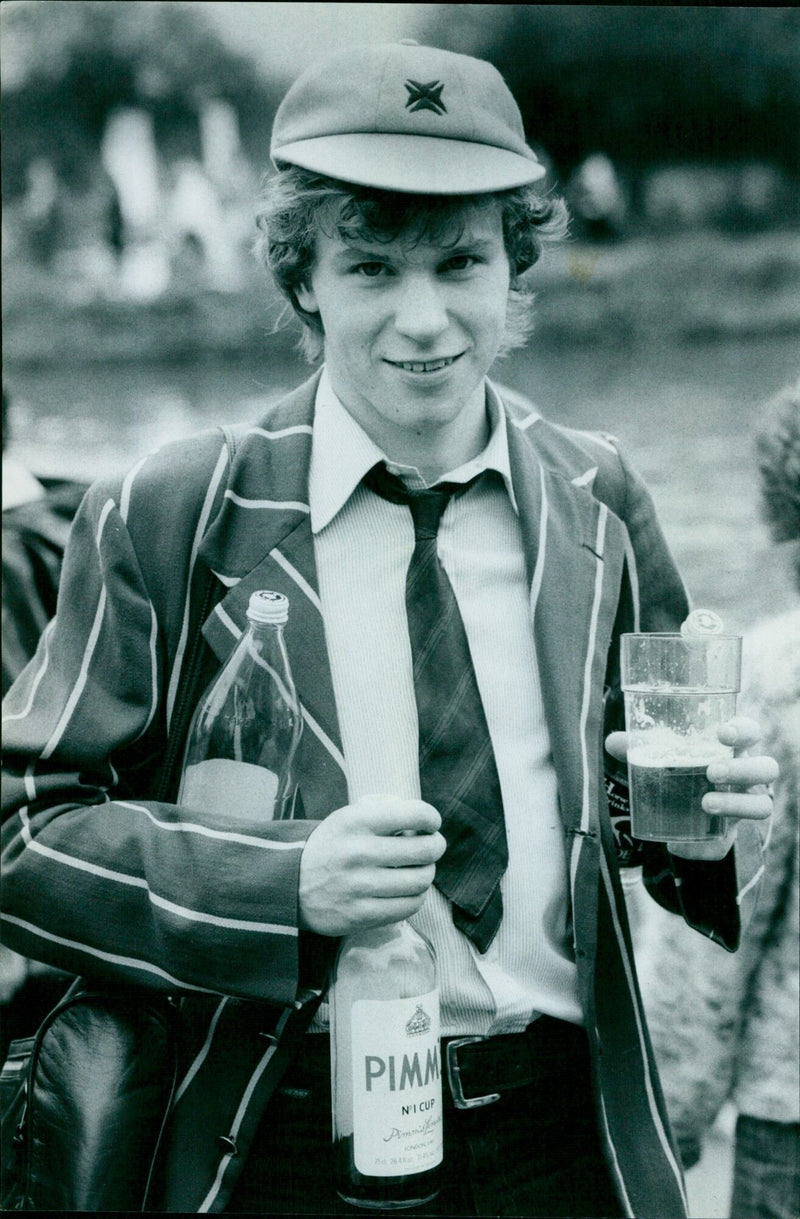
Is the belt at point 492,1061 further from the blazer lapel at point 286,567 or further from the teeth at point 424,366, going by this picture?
the teeth at point 424,366

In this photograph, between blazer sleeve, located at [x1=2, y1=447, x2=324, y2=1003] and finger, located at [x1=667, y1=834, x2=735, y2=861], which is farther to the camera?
finger, located at [x1=667, y1=834, x2=735, y2=861]

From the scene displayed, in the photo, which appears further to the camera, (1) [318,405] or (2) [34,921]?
(1) [318,405]

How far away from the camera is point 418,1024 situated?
1.80 meters

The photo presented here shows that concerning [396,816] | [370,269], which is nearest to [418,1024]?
[396,816]

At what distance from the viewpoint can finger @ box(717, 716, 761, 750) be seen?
1.81 meters

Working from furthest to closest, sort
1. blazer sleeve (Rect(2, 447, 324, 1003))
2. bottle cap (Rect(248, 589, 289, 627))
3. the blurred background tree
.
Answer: the blurred background tree < bottle cap (Rect(248, 589, 289, 627)) < blazer sleeve (Rect(2, 447, 324, 1003))

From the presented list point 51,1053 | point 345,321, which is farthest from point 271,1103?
point 345,321

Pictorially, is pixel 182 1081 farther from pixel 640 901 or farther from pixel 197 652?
Result: pixel 640 901

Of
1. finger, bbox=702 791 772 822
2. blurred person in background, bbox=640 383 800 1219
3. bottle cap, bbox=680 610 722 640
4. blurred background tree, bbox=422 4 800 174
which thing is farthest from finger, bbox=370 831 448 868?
blurred background tree, bbox=422 4 800 174

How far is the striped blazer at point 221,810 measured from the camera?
185 centimetres

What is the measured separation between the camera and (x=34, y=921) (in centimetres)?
191

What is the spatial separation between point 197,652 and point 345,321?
555 millimetres

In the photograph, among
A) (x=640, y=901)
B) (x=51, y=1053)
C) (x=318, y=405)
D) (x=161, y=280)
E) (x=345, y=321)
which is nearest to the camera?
(x=51, y=1053)

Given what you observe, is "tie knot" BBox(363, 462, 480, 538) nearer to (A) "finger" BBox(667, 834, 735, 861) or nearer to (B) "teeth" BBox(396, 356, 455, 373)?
(B) "teeth" BBox(396, 356, 455, 373)
